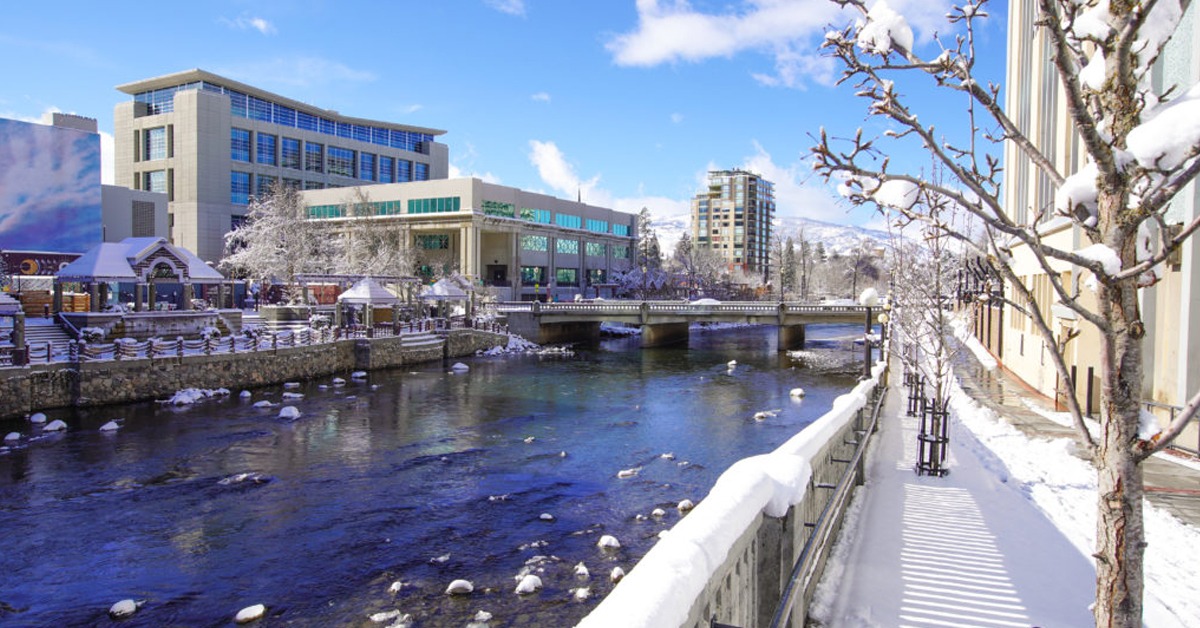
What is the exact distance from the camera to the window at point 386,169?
97.9m

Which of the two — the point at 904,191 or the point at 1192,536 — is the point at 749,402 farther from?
the point at 904,191

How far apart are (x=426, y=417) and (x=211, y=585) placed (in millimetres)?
13859

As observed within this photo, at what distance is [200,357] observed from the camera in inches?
1130

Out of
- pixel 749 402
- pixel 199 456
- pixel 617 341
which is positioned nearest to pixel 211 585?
pixel 199 456

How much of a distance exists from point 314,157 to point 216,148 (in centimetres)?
1249

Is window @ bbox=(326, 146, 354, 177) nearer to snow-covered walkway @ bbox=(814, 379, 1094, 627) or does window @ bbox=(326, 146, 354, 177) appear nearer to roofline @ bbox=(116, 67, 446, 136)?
roofline @ bbox=(116, 67, 446, 136)

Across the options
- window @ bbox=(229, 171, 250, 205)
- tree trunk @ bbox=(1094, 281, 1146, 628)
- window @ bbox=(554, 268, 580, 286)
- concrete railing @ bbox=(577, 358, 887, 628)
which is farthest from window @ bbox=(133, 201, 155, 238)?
tree trunk @ bbox=(1094, 281, 1146, 628)

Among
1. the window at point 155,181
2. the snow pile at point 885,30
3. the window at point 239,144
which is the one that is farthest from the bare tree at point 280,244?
the snow pile at point 885,30

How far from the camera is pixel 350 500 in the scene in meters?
15.4

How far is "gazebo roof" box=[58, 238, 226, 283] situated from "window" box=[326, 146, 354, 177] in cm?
6080

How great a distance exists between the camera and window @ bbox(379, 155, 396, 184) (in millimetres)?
97938

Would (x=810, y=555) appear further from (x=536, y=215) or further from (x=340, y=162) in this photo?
(x=340, y=162)

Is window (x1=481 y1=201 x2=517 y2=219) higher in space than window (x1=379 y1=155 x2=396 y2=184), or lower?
lower

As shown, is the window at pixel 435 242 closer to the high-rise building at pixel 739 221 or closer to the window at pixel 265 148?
the window at pixel 265 148
